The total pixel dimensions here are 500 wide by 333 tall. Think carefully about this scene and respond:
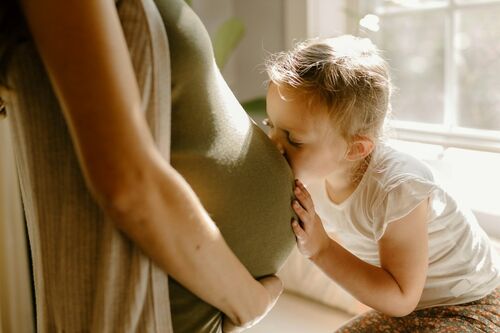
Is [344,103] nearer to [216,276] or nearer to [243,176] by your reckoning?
[243,176]

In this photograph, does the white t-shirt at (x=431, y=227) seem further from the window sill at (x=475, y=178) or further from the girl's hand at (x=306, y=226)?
the window sill at (x=475, y=178)

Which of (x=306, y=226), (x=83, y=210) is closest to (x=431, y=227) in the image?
(x=306, y=226)

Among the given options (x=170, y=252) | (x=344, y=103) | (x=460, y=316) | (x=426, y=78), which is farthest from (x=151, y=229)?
(x=426, y=78)

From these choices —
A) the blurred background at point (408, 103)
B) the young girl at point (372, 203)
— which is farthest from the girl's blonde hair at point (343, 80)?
the blurred background at point (408, 103)

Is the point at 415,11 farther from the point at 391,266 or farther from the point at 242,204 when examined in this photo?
the point at 242,204

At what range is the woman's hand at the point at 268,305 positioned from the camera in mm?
816

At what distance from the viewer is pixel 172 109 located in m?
0.72

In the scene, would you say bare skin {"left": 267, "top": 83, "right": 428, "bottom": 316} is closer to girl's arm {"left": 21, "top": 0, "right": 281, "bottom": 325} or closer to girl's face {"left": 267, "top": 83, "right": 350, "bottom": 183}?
girl's face {"left": 267, "top": 83, "right": 350, "bottom": 183}

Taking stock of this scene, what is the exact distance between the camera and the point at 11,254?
5.78 feet

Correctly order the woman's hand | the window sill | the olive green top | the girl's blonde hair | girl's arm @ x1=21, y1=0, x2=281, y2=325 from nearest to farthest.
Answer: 1. girl's arm @ x1=21, y1=0, x2=281, y2=325
2. the olive green top
3. the woman's hand
4. the girl's blonde hair
5. the window sill

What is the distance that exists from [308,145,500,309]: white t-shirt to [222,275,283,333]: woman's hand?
0.32 metres

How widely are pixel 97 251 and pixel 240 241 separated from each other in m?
0.21

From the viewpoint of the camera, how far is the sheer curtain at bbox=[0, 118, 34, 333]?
172 centimetres

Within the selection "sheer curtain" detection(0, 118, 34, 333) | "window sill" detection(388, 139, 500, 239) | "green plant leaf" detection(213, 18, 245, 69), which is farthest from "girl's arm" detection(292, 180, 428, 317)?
"sheer curtain" detection(0, 118, 34, 333)
